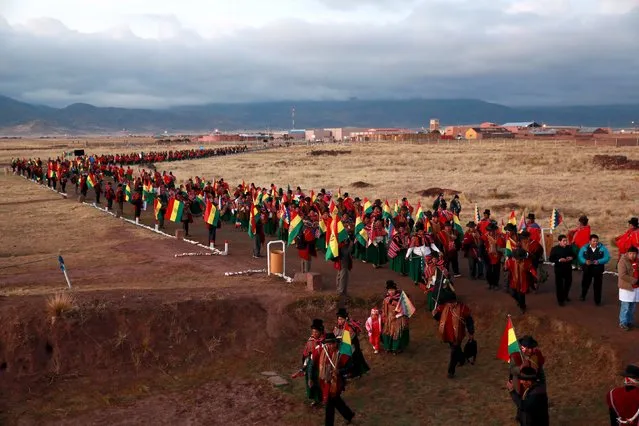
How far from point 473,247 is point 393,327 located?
186 inches

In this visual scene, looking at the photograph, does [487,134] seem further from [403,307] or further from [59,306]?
[59,306]

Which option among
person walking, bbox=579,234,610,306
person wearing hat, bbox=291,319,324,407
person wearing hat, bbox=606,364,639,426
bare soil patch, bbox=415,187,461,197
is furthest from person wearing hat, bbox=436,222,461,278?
bare soil patch, bbox=415,187,461,197

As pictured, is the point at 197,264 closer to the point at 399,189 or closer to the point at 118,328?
the point at 118,328

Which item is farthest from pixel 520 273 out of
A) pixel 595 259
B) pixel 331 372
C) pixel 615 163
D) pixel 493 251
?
pixel 615 163

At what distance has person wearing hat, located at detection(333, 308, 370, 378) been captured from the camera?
33.2 ft

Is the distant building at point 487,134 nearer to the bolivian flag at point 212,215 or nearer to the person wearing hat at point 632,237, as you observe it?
the bolivian flag at point 212,215

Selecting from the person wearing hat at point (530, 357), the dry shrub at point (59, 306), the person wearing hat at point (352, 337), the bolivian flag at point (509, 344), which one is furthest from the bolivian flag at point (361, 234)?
the person wearing hat at point (530, 357)

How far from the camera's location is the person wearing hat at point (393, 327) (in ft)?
40.1

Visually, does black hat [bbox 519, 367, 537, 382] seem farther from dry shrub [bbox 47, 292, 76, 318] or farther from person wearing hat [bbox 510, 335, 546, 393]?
dry shrub [bbox 47, 292, 76, 318]

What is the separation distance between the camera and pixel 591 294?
577 inches

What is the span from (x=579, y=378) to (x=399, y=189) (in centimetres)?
2989

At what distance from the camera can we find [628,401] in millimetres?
7133

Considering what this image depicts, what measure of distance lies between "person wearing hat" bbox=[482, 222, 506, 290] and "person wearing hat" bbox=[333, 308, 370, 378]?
5.35m

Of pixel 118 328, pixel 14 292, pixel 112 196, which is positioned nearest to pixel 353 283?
pixel 118 328
